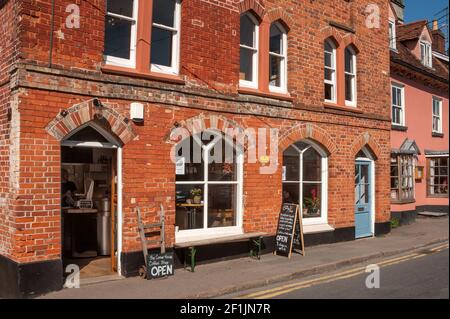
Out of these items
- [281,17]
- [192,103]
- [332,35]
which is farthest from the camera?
[332,35]

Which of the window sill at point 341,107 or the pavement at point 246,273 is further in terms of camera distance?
the window sill at point 341,107

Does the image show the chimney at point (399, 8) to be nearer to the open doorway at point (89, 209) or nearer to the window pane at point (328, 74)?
the window pane at point (328, 74)

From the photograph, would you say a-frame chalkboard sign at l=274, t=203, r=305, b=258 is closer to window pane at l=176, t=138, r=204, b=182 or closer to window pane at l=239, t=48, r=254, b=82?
window pane at l=176, t=138, r=204, b=182

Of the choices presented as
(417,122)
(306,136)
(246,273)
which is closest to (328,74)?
(306,136)

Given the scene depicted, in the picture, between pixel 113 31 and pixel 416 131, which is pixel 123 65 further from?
pixel 416 131

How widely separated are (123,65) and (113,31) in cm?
68

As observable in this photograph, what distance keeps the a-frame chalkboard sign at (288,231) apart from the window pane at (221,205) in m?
1.21

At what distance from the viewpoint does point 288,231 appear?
10469mm

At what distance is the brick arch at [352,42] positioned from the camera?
510 inches

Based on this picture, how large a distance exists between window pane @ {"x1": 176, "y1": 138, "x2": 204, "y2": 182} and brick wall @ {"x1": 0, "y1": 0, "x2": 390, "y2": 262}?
414 mm

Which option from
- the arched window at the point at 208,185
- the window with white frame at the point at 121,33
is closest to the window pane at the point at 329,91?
the arched window at the point at 208,185

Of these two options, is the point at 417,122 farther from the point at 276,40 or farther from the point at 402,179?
the point at 276,40

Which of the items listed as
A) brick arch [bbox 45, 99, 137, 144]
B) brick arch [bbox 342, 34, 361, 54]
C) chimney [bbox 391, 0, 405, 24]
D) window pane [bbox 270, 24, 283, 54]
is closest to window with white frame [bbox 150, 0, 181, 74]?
brick arch [bbox 45, 99, 137, 144]

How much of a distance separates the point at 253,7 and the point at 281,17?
980 mm
